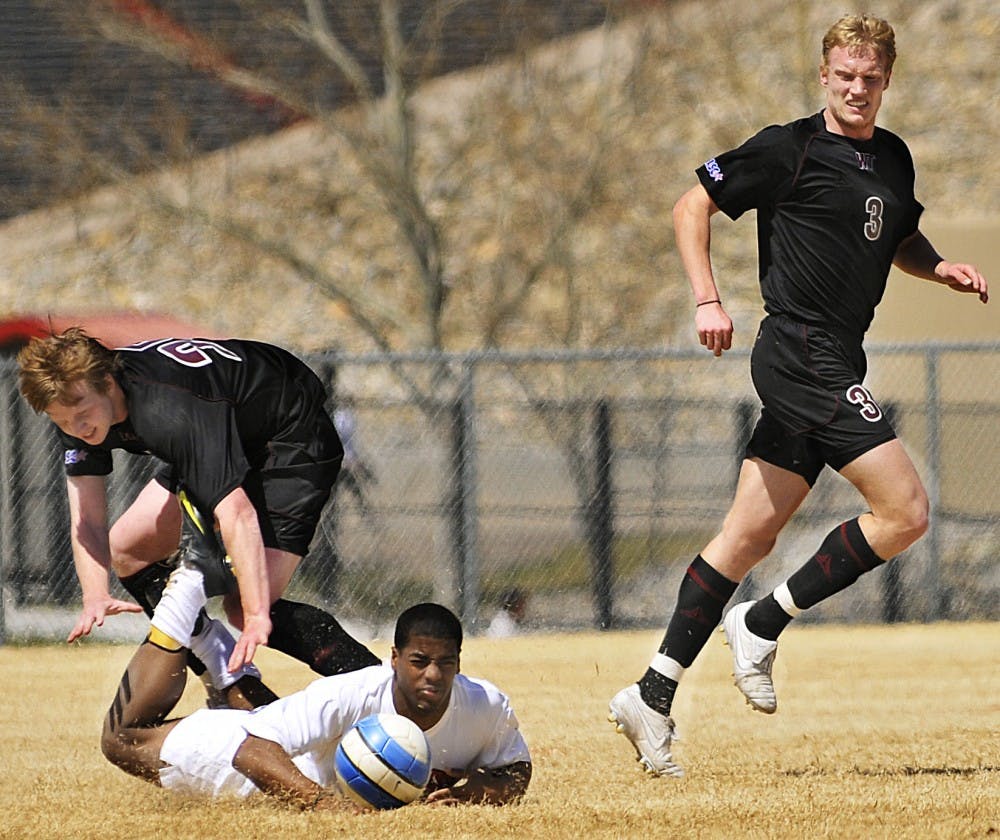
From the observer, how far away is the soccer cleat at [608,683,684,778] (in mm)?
6363

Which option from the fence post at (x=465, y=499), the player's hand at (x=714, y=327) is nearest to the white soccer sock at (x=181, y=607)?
the player's hand at (x=714, y=327)

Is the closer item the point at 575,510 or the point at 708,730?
the point at 708,730

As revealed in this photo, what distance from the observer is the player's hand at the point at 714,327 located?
20.0 ft

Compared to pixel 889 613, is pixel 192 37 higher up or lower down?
higher up

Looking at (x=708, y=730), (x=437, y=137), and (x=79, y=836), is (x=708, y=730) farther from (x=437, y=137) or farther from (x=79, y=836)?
(x=437, y=137)

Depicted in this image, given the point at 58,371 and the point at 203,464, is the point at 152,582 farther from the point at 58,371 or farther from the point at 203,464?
the point at 58,371

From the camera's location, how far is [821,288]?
6.30 m

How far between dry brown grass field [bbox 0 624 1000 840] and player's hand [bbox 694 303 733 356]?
1.48 m

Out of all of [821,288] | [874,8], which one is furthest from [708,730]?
[874,8]

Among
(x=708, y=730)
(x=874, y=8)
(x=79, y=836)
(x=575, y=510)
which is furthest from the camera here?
(x=874, y=8)

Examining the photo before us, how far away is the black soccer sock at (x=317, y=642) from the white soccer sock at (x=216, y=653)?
0.64ft

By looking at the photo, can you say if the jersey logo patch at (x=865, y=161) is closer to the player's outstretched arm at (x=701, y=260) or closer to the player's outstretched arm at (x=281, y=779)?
the player's outstretched arm at (x=701, y=260)

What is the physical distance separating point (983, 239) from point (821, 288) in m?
12.7

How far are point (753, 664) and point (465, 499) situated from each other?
23.9 ft
